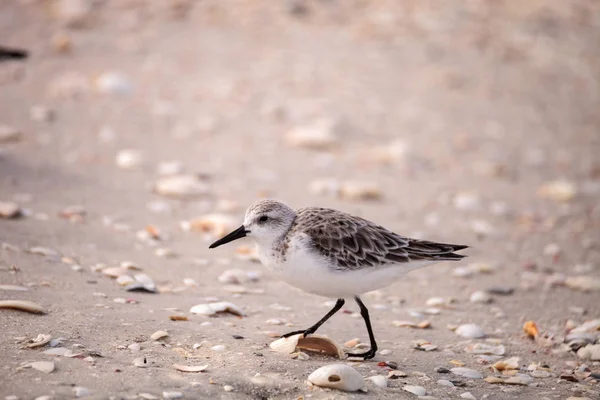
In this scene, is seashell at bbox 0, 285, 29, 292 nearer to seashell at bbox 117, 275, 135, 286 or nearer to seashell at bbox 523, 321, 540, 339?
seashell at bbox 117, 275, 135, 286

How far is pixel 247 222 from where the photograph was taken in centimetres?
550

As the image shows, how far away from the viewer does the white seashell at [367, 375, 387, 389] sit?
186 inches

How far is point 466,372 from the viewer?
514cm

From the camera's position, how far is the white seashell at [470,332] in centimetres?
594

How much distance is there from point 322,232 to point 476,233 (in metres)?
3.63

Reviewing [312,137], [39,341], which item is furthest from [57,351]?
[312,137]

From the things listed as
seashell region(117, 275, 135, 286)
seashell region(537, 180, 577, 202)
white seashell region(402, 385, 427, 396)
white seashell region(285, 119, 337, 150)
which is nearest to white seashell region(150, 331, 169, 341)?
seashell region(117, 275, 135, 286)

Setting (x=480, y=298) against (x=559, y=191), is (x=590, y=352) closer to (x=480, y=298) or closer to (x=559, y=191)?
(x=480, y=298)

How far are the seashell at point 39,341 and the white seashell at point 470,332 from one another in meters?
2.97

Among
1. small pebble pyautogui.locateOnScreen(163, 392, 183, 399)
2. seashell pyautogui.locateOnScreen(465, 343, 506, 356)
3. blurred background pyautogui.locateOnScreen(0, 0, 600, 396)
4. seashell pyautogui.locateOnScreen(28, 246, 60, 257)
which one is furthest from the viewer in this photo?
blurred background pyautogui.locateOnScreen(0, 0, 600, 396)

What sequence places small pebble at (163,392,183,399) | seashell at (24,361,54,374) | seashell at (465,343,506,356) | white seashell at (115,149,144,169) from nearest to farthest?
small pebble at (163,392,183,399) < seashell at (24,361,54,374) < seashell at (465,343,506,356) < white seashell at (115,149,144,169)

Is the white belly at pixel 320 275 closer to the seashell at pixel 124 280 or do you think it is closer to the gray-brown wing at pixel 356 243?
the gray-brown wing at pixel 356 243

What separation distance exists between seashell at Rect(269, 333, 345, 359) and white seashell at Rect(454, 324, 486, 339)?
122 centimetres

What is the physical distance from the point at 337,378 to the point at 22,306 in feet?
6.76
